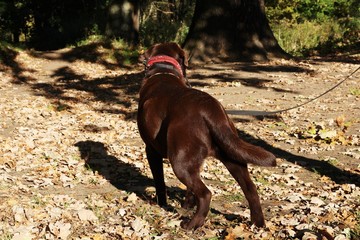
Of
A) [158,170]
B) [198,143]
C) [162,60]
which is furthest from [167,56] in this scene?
[198,143]

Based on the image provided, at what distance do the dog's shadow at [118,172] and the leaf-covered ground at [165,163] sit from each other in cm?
2

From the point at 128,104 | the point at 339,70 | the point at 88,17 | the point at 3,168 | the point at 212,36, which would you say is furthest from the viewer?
the point at 88,17

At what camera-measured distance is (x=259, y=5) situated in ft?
51.6

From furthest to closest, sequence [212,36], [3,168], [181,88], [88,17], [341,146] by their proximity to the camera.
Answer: [88,17], [212,36], [341,146], [3,168], [181,88]

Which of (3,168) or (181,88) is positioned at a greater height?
(181,88)

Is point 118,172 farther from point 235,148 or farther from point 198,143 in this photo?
point 235,148

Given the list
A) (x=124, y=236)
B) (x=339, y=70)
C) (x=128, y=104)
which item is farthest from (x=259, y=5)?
(x=124, y=236)

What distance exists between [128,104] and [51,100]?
80.9 inches

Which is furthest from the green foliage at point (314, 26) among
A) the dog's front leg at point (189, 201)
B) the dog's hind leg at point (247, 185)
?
the dog's hind leg at point (247, 185)

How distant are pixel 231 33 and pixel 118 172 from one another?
31.4ft

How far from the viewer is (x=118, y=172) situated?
697cm

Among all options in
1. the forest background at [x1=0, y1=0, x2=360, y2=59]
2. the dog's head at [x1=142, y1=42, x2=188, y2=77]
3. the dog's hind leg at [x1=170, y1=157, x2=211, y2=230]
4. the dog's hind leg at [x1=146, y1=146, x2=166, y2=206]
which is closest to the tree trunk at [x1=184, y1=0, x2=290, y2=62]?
the forest background at [x1=0, y1=0, x2=360, y2=59]

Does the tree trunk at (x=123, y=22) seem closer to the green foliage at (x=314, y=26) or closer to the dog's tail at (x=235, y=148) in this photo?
the green foliage at (x=314, y=26)

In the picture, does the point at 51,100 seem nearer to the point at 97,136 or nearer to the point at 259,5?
the point at 97,136
